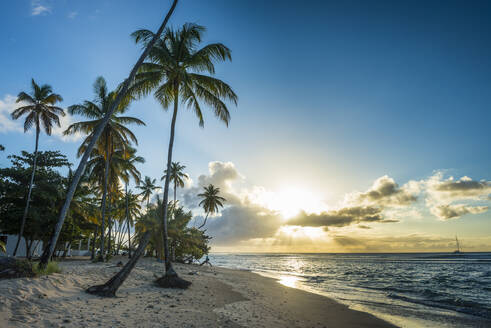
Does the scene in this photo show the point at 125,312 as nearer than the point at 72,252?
Yes

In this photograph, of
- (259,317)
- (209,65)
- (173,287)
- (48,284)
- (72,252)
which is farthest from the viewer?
(72,252)

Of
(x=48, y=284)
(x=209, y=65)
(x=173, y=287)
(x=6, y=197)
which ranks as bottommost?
(x=173, y=287)

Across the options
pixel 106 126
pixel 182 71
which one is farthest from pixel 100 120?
pixel 182 71

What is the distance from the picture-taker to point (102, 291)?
26.6ft

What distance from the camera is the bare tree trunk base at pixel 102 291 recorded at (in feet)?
26.2

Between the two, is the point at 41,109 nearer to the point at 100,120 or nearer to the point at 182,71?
the point at 100,120

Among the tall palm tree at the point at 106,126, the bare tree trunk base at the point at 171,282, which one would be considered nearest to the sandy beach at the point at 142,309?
the bare tree trunk base at the point at 171,282

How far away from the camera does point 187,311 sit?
7676 millimetres

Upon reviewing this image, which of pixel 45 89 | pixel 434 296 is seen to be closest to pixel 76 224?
pixel 45 89

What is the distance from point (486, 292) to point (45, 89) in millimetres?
36758

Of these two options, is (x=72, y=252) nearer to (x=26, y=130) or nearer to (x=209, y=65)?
(x=26, y=130)

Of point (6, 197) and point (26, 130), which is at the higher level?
point (26, 130)

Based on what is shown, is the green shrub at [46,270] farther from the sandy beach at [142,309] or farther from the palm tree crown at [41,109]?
the palm tree crown at [41,109]

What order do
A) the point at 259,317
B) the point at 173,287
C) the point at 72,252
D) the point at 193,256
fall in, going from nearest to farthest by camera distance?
the point at 259,317 < the point at 173,287 < the point at 193,256 < the point at 72,252
